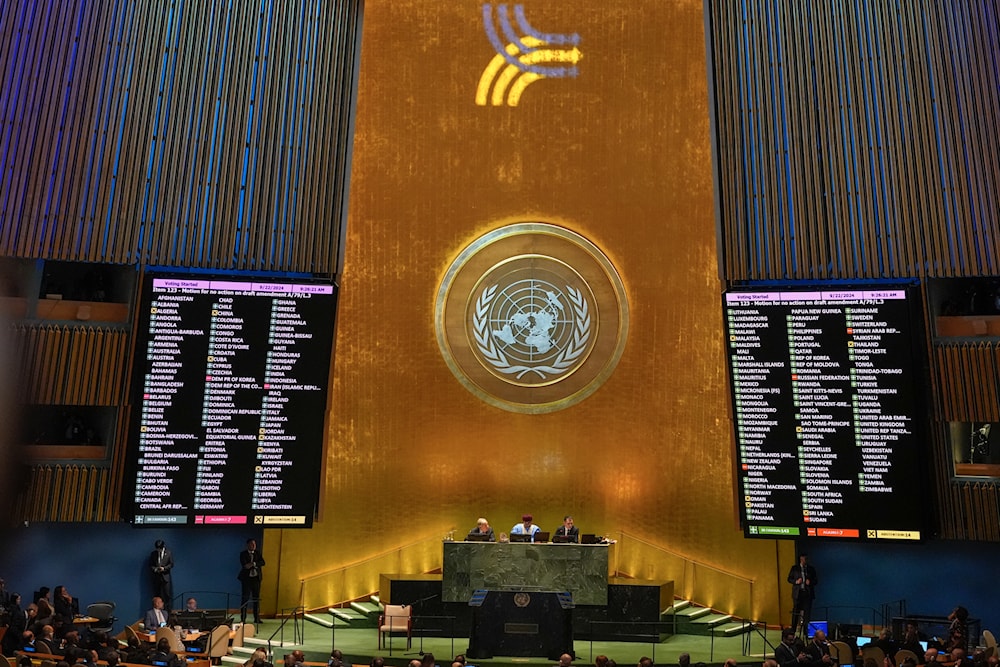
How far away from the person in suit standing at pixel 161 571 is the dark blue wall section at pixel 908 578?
28.3 feet

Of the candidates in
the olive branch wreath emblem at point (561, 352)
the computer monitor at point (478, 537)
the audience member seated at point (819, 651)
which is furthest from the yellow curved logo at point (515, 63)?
the audience member seated at point (819, 651)

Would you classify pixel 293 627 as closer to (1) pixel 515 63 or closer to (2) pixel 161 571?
(2) pixel 161 571

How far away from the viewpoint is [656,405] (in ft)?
46.8

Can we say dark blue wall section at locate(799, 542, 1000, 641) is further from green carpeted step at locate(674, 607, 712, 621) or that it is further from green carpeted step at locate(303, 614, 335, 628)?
green carpeted step at locate(303, 614, 335, 628)

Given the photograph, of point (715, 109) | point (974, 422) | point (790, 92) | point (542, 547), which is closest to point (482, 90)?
point (715, 109)

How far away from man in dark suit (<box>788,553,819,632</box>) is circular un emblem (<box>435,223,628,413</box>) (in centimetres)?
381

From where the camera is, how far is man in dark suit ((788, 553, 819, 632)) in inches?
501

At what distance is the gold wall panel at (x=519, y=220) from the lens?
14.2 meters

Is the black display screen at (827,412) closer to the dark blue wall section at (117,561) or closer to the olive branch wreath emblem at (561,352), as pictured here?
the olive branch wreath emblem at (561,352)

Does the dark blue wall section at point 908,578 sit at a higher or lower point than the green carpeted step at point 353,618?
higher

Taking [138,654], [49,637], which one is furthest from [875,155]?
[49,637]

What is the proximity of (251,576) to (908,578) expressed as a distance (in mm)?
8748

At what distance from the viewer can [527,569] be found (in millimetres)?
12469

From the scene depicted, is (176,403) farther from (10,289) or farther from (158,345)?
(10,289)
